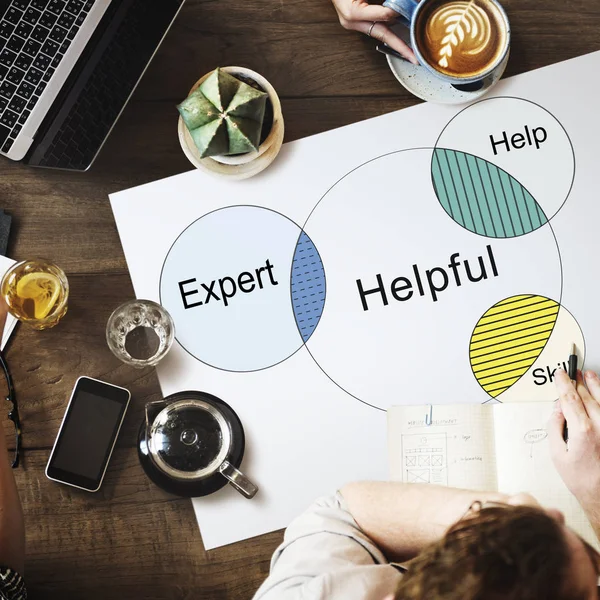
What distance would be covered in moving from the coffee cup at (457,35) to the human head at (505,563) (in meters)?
0.59

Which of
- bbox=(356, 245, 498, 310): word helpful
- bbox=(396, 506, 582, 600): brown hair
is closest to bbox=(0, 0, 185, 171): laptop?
bbox=(356, 245, 498, 310): word helpful

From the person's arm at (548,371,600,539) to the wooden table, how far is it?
43 cm

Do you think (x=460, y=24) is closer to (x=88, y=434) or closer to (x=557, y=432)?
(x=557, y=432)

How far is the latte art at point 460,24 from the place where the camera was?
1.01 m

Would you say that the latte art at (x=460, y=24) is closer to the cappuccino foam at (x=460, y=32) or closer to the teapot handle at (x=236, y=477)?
the cappuccino foam at (x=460, y=32)

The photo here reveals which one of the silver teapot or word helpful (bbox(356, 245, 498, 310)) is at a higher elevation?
word helpful (bbox(356, 245, 498, 310))

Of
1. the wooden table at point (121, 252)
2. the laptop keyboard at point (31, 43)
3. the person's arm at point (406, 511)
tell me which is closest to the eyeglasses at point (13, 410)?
the wooden table at point (121, 252)

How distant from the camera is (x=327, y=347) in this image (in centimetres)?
108

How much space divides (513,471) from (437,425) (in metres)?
0.13

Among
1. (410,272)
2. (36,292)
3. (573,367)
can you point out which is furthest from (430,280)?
(36,292)

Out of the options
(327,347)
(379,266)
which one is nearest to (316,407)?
(327,347)

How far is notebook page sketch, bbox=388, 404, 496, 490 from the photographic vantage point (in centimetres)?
105

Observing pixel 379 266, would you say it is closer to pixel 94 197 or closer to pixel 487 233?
pixel 487 233

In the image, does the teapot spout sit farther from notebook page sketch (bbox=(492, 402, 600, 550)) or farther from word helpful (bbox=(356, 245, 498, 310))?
notebook page sketch (bbox=(492, 402, 600, 550))
